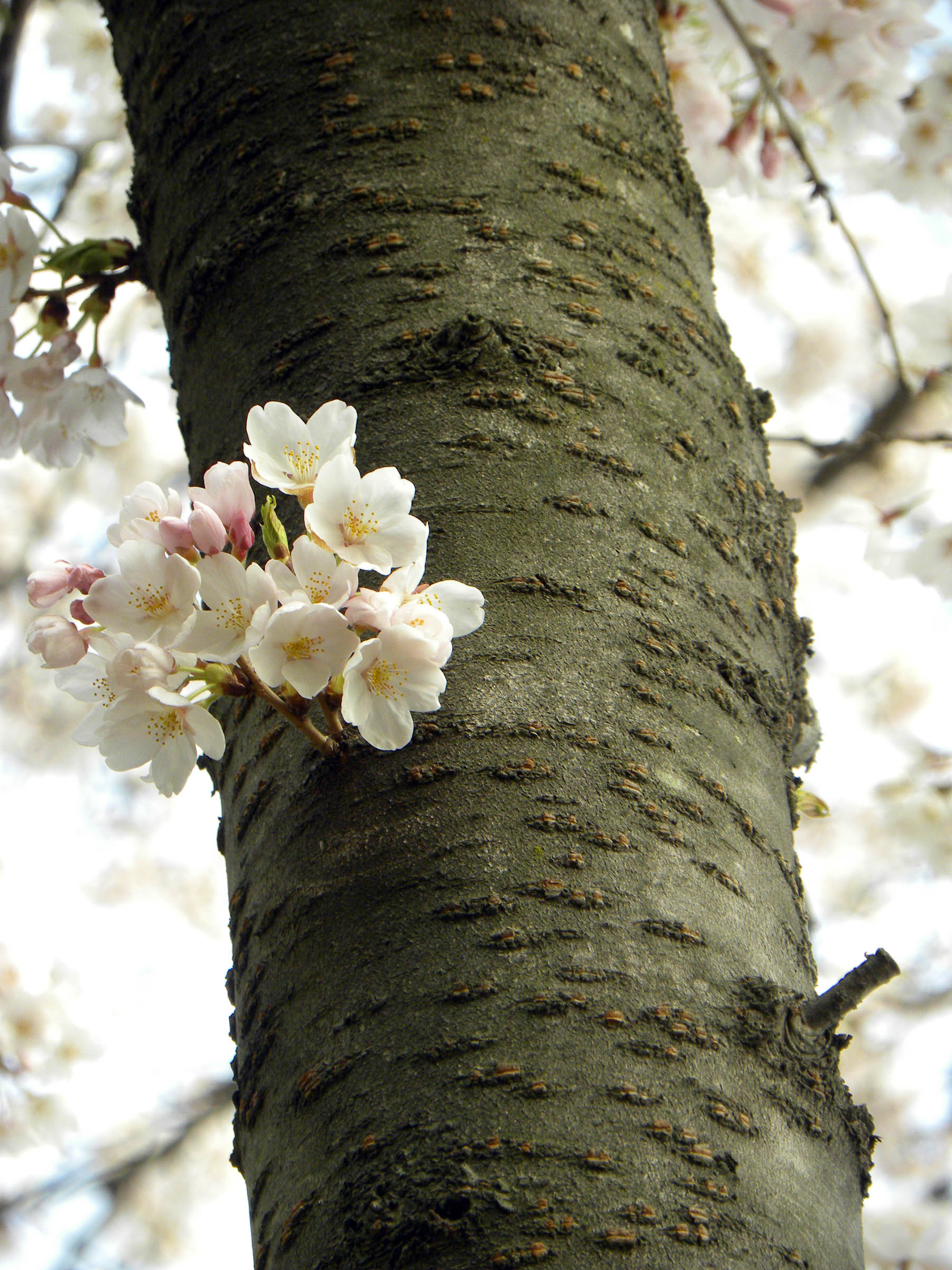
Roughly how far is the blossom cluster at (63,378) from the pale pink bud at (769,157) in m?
1.26

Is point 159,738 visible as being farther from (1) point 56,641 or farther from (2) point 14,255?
(2) point 14,255

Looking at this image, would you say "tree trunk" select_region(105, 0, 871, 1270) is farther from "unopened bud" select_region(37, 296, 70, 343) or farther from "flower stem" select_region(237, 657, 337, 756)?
"unopened bud" select_region(37, 296, 70, 343)

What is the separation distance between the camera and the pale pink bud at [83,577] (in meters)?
0.77

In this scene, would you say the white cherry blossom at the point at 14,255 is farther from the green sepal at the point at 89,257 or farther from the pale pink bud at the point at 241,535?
the pale pink bud at the point at 241,535

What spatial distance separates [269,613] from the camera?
2.11 feet

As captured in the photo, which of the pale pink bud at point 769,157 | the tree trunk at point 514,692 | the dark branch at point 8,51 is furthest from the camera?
the dark branch at point 8,51

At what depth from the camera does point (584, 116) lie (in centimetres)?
102

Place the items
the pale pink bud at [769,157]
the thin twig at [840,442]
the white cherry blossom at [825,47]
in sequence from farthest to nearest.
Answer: the pale pink bud at [769,157]
the white cherry blossom at [825,47]
the thin twig at [840,442]

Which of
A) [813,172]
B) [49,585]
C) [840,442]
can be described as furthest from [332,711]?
[813,172]

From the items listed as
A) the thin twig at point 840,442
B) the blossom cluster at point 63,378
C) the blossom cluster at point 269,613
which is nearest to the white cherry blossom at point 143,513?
the blossom cluster at point 269,613

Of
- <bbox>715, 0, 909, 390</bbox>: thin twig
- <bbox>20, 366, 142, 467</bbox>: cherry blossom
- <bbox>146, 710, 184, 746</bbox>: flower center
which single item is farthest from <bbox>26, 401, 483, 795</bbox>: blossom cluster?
<bbox>715, 0, 909, 390</bbox>: thin twig

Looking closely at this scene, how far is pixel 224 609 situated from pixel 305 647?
75 mm

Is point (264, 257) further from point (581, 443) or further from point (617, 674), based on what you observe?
point (617, 674)

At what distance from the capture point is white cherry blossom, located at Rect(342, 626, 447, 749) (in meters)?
0.65
